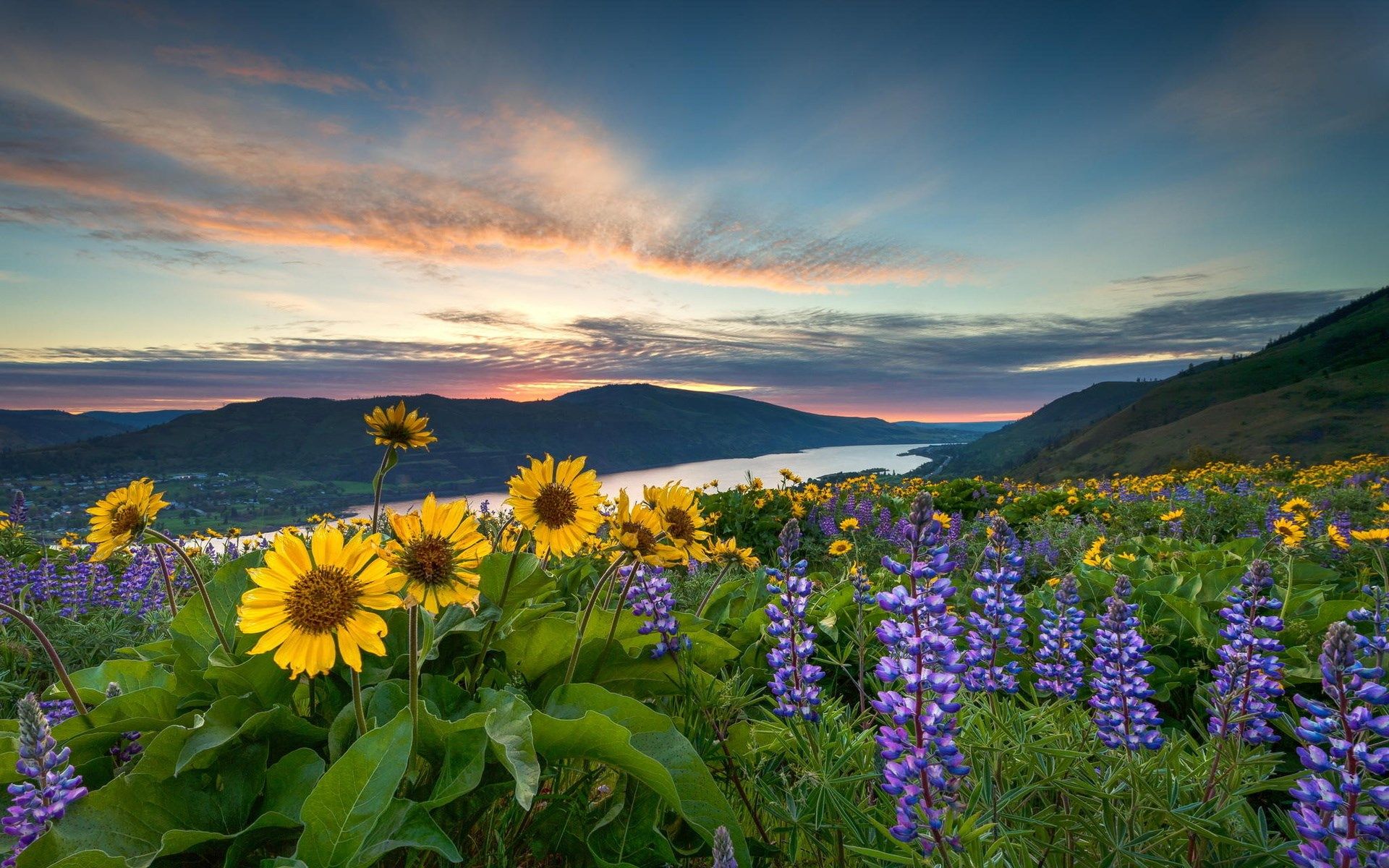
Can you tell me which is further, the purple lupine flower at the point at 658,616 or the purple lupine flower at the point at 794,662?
the purple lupine flower at the point at 658,616

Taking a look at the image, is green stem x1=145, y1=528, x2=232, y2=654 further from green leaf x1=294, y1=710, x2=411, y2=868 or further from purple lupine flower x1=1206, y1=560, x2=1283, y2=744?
purple lupine flower x1=1206, y1=560, x2=1283, y2=744

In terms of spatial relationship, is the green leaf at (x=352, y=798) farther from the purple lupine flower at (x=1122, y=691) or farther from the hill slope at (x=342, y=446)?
the hill slope at (x=342, y=446)

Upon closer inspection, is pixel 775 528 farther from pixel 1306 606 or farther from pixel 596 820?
pixel 596 820

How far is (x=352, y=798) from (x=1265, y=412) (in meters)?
144

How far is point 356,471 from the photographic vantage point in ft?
316

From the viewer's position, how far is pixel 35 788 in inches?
65.2

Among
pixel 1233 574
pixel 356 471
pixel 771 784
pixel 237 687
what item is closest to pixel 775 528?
pixel 1233 574

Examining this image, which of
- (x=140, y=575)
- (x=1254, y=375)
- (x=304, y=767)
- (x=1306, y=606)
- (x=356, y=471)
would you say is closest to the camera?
(x=304, y=767)

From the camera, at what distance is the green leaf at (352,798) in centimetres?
157

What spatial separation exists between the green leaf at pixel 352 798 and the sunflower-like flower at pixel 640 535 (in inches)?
37.1

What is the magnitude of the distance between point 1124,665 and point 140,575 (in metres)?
7.46

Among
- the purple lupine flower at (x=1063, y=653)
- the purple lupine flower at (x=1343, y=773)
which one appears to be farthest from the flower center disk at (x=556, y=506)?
the purple lupine flower at (x=1343, y=773)

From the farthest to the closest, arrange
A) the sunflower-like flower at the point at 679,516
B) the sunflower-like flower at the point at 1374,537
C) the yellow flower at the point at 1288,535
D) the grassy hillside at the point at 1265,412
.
A: the grassy hillside at the point at 1265,412
the yellow flower at the point at 1288,535
the sunflower-like flower at the point at 1374,537
the sunflower-like flower at the point at 679,516

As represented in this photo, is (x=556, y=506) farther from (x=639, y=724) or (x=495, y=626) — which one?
(x=639, y=724)
